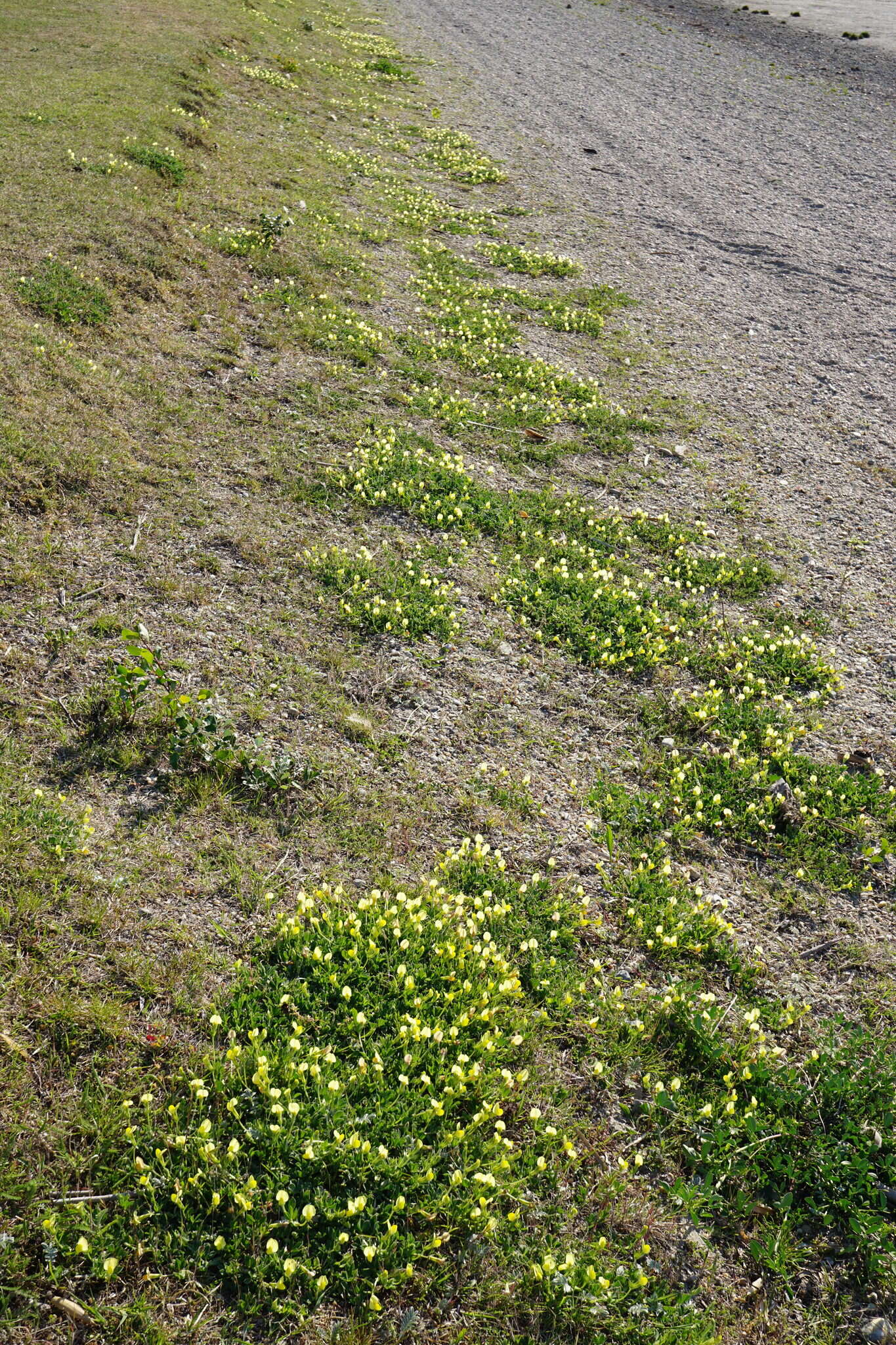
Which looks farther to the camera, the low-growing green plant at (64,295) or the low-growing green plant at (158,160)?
the low-growing green plant at (158,160)

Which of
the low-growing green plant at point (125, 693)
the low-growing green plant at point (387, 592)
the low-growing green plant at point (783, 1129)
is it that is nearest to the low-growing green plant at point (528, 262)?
the low-growing green plant at point (387, 592)

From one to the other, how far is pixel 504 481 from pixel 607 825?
565cm

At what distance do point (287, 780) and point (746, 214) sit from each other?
22.4 meters

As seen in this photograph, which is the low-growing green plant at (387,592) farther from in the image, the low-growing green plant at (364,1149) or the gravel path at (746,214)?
the gravel path at (746,214)

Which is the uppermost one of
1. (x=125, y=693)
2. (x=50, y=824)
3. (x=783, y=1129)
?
(x=125, y=693)

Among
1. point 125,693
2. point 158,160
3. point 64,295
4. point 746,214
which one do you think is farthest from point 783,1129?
point 746,214

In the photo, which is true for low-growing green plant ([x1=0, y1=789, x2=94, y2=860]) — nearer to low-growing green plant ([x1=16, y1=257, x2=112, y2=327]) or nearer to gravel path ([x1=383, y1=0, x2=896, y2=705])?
low-growing green plant ([x1=16, y1=257, x2=112, y2=327])

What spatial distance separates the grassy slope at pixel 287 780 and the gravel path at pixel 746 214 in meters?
2.07

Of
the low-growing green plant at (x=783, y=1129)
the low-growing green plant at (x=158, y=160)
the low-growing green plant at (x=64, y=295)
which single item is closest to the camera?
the low-growing green plant at (x=783, y=1129)

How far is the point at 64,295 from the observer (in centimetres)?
1136

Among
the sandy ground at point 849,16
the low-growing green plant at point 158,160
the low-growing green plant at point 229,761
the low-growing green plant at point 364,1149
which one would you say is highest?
the sandy ground at point 849,16

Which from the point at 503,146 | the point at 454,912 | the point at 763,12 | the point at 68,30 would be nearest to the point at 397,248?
the point at 503,146

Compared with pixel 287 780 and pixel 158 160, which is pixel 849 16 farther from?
pixel 287 780

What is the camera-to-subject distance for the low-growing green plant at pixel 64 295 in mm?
11094
